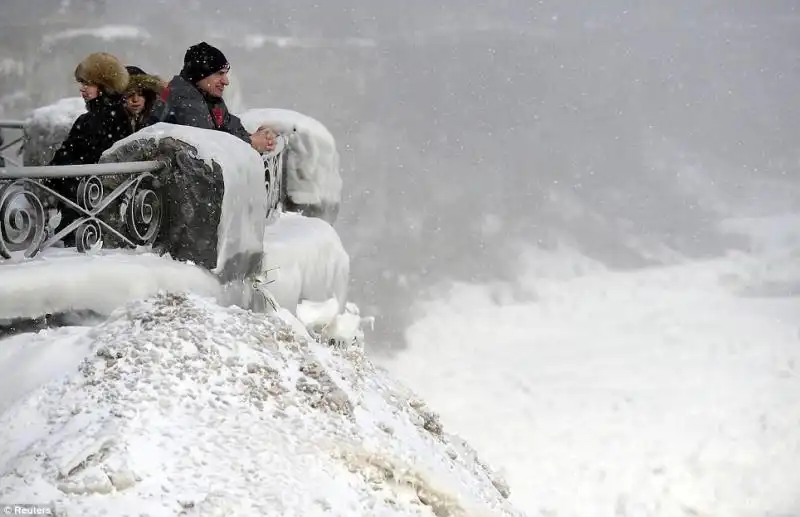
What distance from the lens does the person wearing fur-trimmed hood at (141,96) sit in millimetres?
5191

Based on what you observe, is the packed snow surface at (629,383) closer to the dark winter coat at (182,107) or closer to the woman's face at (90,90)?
the dark winter coat at (182,107)

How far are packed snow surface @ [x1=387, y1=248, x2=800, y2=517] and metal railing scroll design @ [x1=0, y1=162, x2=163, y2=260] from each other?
441 inches

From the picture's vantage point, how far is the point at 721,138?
35250 mm

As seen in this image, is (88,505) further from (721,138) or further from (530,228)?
(721,138)

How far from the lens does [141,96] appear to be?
5328 mm

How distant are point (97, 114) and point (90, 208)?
1.37 m

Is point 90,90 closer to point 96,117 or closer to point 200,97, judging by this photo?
point 96,117

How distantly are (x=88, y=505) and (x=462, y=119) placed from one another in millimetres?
31158

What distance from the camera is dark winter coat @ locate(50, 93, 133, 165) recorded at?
4.96 meters

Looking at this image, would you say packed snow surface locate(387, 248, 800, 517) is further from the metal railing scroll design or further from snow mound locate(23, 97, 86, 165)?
the metal railing scroll design

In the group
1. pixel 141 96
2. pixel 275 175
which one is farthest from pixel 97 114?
pixel 275 175

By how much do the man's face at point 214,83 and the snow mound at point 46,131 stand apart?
126 inches

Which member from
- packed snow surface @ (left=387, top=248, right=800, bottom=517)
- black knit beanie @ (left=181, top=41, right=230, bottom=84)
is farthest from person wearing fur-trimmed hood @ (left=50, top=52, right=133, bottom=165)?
packed snow surface @ (left=387, top=248, right=800, bottom=517)

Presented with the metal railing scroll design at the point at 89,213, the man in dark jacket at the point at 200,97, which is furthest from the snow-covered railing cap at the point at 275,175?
the metal railing scroll design at the point at 89,213
